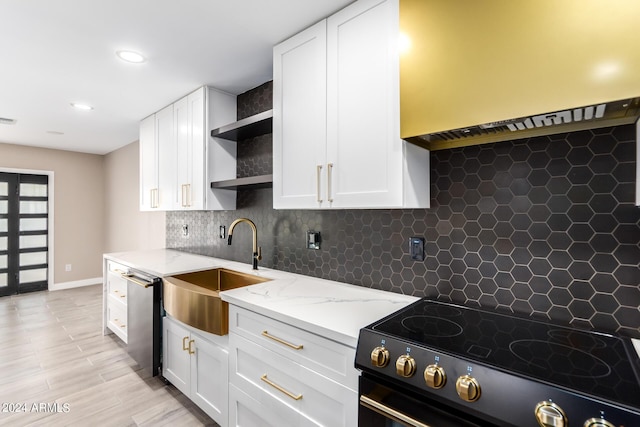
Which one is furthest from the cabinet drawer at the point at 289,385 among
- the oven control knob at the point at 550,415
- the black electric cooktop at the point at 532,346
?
the oven control knob at the point at 550,415

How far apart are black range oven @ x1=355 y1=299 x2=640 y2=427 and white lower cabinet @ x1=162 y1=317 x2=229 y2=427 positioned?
101 centimetres

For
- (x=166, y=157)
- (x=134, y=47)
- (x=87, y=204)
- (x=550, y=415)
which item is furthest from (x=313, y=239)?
(x=87, y=204)

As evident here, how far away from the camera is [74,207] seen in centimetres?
543

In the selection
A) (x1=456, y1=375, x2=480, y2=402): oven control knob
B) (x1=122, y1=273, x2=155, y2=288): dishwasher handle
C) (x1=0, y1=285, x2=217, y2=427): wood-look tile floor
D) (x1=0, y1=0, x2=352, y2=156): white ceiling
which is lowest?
(x1=0, y1=285, x2=217, y2=427): wood-look tile floor

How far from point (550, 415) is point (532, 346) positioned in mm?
318

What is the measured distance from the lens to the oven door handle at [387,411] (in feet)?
2.95

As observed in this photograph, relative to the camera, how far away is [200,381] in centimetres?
189

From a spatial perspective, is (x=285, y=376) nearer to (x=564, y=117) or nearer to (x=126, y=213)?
(x=564, y=117)

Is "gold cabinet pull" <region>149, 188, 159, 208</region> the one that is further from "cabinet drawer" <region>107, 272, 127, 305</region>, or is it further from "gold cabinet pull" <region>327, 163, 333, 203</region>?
"gold cabinet pull" <region>327, 163, 333, 203</region>

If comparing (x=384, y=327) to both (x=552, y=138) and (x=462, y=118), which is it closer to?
(x=462, y=118)

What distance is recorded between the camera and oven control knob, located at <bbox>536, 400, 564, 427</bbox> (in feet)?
2.28

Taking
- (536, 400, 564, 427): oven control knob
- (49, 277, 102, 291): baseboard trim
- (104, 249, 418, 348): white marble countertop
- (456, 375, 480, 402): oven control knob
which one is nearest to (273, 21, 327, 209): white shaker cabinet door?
(104, 249, 418, 348): white marble countertop

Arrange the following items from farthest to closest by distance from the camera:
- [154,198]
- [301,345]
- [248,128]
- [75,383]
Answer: [154,198]
[75,383]
[248,128]
[301,345]

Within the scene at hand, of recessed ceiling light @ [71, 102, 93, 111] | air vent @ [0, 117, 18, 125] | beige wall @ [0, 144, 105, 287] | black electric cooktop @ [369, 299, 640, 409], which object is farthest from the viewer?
beige wall @ [0, 144, 105, 287]
